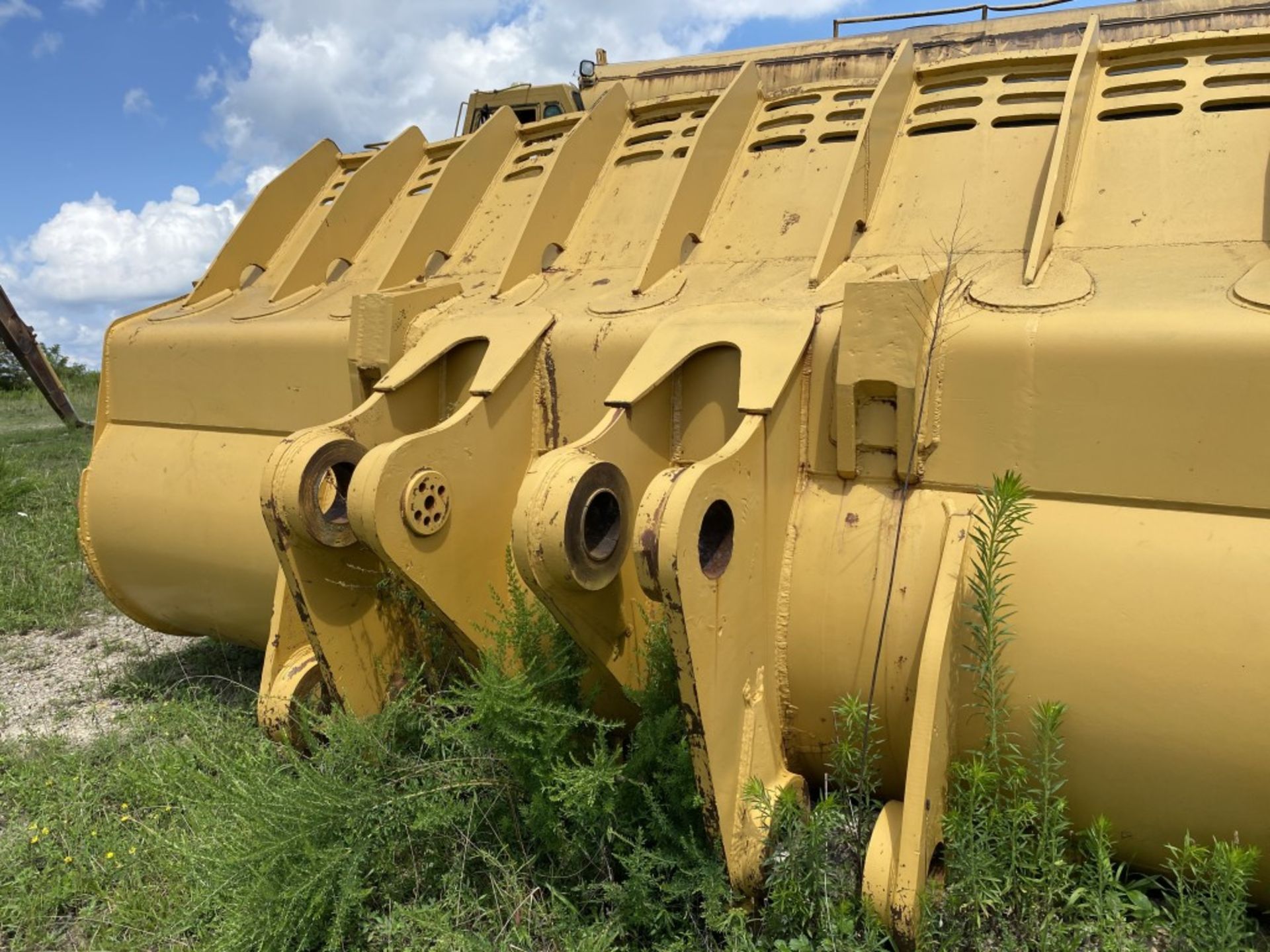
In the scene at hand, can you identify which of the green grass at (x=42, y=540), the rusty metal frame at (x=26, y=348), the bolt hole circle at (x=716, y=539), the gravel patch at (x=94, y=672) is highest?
the rusty metal frame at (x=26, y=348)

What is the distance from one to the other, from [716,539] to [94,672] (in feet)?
14.0

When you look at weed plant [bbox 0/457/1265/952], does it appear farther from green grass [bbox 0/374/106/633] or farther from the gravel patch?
green grass [bbox 0/374/106/633]

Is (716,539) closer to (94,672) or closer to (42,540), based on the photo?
(94,672)

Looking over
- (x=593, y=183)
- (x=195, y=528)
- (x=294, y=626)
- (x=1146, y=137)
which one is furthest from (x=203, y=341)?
(x=1146, y=137)

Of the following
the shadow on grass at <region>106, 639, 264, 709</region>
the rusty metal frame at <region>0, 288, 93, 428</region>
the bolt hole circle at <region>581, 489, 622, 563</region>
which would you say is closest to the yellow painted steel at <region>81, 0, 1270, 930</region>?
the bolt hole circle at <region>581, 489, 622, 563</region>

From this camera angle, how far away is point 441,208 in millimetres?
4441

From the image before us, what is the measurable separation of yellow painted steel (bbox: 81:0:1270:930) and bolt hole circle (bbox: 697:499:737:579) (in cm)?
1

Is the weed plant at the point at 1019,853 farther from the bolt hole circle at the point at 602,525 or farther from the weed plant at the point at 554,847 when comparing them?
the bolt hole circle at the point at 602,525

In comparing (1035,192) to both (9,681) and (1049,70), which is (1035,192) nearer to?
(1049,70)

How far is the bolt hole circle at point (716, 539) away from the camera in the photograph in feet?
8.02

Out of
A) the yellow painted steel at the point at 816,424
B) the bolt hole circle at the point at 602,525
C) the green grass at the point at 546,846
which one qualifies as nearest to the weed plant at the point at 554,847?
the green grass at the point at 546,846

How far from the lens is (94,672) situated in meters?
5.22

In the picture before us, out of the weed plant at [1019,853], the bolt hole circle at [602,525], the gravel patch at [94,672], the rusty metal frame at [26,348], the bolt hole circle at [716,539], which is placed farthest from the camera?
the rusty metal frame at [26,348]

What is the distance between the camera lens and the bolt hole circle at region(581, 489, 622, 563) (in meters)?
2.61
